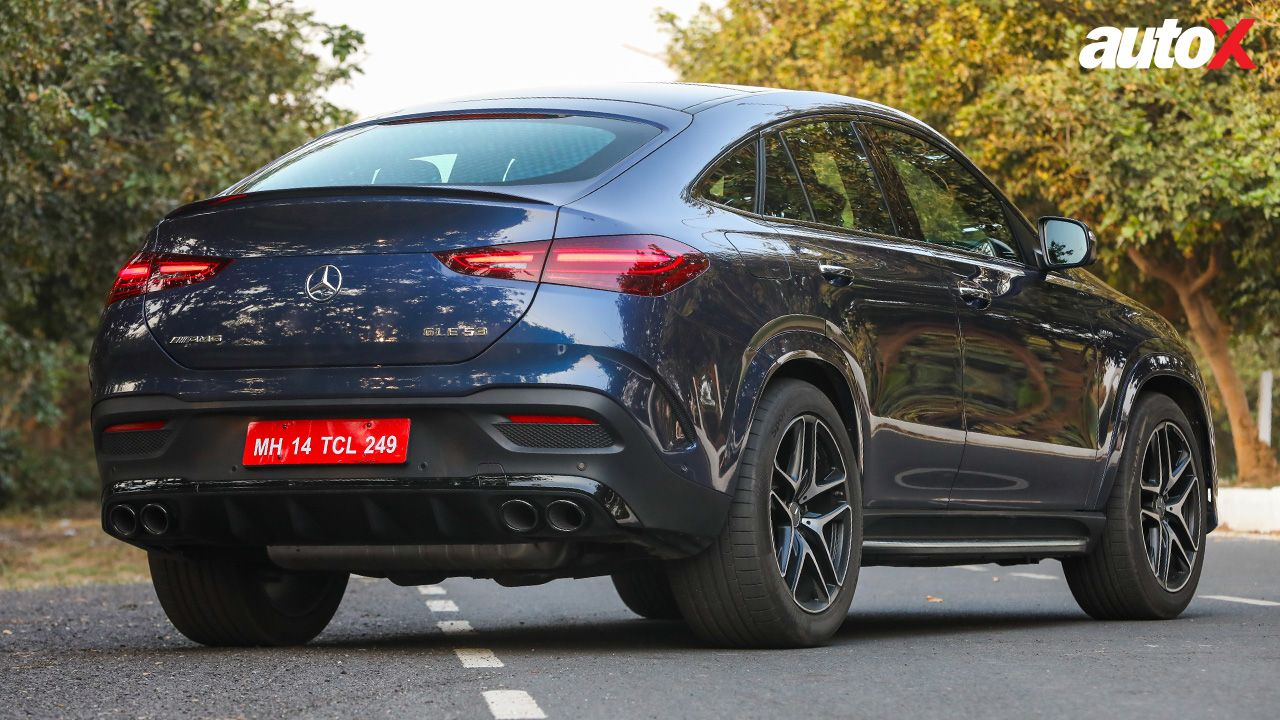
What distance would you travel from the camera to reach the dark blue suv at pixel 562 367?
573cm

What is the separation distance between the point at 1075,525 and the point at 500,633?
7.63ft

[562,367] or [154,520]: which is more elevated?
[562,367]

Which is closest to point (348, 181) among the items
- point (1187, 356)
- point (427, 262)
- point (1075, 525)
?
point (427, 262)

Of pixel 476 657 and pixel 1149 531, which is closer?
pixel 476 657

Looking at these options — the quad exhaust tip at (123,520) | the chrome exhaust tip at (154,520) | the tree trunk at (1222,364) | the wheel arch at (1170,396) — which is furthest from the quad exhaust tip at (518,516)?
the tree trunk at (1222,364)

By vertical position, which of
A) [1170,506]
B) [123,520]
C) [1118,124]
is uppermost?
[1118,124]

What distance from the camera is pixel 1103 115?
2206 cm

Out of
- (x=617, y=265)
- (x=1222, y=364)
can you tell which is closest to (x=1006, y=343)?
(x=617, y=265)

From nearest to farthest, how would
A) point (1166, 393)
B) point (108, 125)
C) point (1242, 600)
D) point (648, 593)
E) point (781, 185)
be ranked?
point (781, 185) < point (648, 593) < point (1166, 393) < point (1242, 600) < point (108, 125)

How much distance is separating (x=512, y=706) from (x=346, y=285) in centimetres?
144

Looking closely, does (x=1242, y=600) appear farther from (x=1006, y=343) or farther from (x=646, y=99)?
(x=646, y=99)

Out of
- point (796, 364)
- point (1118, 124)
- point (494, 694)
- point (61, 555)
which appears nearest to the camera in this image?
point (494, 694)

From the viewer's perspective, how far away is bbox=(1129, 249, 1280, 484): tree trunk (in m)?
26.1

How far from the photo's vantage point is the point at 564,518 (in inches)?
226
